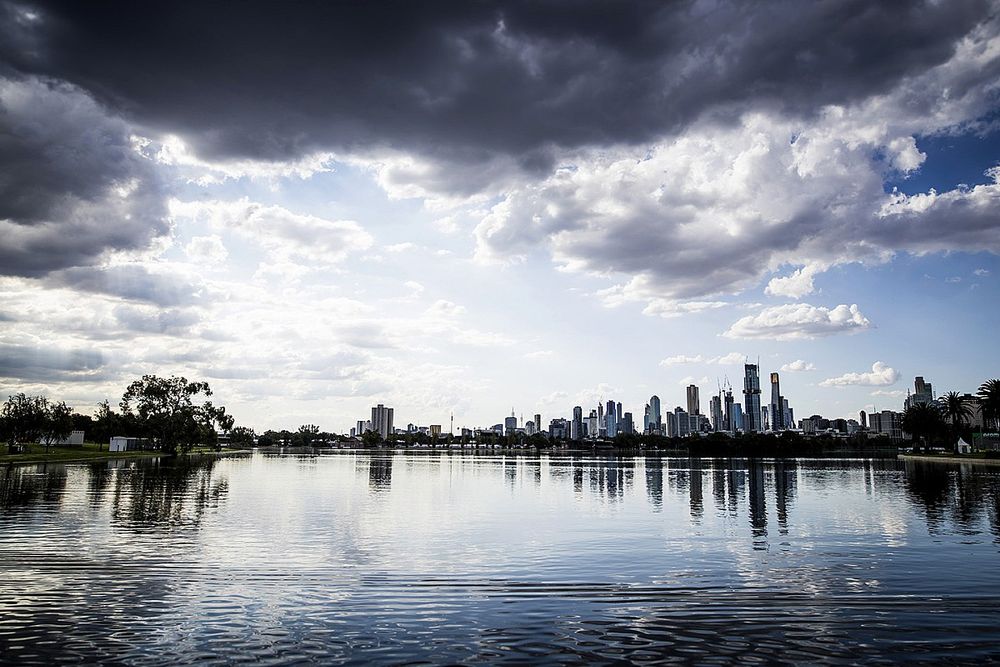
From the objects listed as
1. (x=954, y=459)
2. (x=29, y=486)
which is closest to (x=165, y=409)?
(x=29, y=486)

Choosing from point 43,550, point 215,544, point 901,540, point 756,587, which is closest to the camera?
point 756,587

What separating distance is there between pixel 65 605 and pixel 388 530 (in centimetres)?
2084

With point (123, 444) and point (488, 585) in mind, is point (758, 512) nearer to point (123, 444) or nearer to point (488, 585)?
point (488, 585)

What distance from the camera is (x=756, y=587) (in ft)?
83.4

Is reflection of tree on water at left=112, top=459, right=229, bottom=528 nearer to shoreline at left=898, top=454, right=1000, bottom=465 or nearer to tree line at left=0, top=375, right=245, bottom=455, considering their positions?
tree line at left=0, top=375, right=245, bottom=455

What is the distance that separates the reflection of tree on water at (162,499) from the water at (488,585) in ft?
2.17

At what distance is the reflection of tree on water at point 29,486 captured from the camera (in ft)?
170

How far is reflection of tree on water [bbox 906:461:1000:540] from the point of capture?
45656 millimetres

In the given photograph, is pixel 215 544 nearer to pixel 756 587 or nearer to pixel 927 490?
pixel 756 587

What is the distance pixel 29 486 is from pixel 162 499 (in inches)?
704

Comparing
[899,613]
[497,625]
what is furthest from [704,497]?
[497,625]

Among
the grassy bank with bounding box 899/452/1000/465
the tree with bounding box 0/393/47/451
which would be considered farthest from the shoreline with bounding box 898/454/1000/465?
the tree with bounding box 0/393/47/451

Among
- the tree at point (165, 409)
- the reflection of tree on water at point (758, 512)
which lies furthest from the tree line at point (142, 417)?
the reflection of tree on water at point (758, 512)

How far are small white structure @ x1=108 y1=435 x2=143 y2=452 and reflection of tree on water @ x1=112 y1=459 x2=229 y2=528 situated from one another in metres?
82.5
